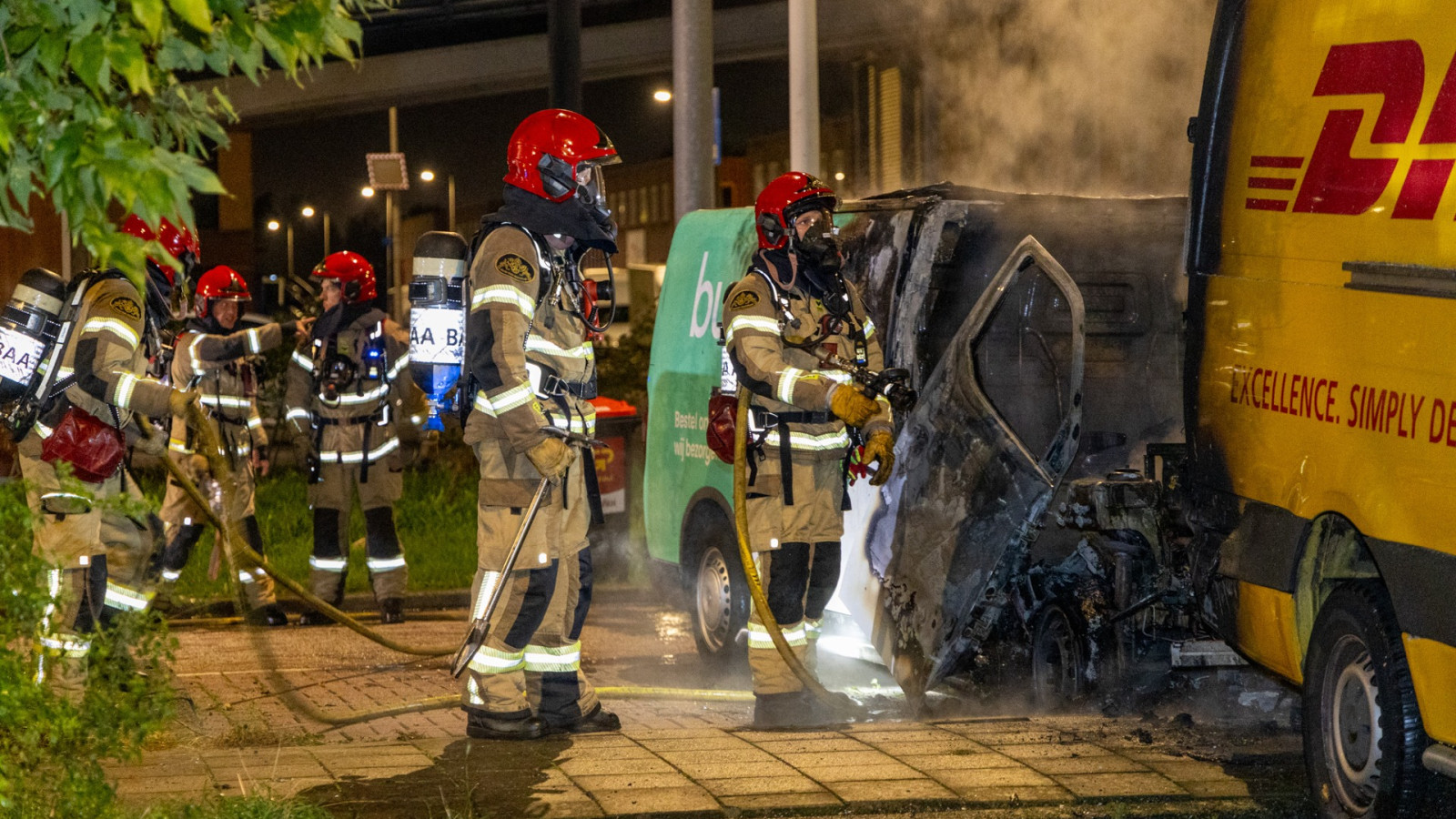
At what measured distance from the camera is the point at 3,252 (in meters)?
18.0

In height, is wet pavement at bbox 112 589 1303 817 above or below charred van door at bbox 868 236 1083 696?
below

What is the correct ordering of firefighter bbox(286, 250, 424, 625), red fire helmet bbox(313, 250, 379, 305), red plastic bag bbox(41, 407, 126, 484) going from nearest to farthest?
red plastic bag bbox(41, 407, 126, 484) < firefighter bbox(286, 250, 424, 625) < red fire helmet bbox(313, 250, 379, 305)

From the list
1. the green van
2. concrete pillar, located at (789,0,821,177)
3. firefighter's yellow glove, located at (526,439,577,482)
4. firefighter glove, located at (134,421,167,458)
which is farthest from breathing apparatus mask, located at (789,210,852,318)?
concrete pillar, located at (789,0,821,177)

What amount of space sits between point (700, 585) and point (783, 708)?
170cm

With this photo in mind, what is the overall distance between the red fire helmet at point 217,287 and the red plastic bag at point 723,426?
4462mm

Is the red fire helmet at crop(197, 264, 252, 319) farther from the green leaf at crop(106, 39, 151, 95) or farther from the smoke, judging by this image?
the green leaf at crop(106, 39, 151, 95)

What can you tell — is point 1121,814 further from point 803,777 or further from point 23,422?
point 23,422

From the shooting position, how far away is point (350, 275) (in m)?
10.4

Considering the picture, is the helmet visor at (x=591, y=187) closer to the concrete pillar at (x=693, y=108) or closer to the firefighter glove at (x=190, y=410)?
the firefighter glove at (x=190, y=410)

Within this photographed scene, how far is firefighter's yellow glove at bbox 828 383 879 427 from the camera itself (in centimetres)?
627

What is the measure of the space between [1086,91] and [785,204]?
11168 millimetres

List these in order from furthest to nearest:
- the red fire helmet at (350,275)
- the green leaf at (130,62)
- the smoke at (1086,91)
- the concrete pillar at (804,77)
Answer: the smoke at (1086,91) → the concrete pillar at (804,77) → the red fire helmet at (350,275) → the green leaf at (130,62)

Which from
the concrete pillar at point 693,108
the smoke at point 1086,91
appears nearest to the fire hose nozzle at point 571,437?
the concrete pillar at point 693,108

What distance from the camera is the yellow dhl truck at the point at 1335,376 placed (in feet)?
14.2
